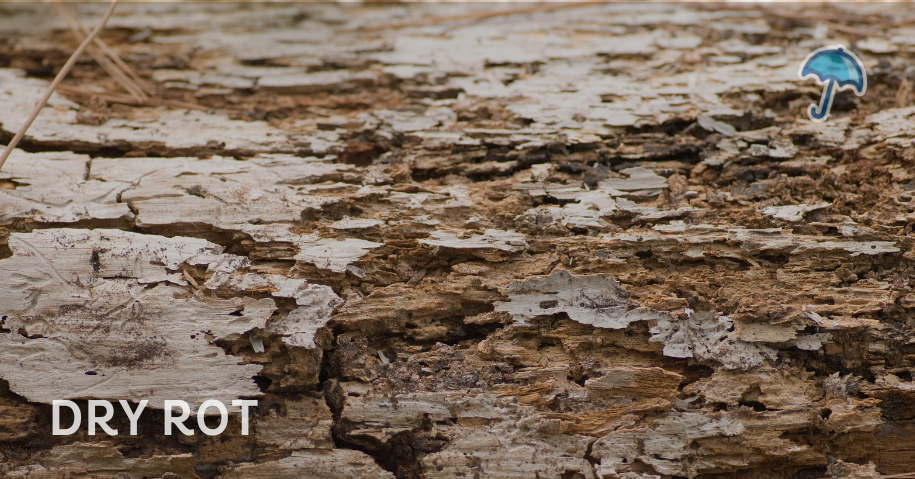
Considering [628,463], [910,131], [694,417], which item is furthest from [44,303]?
[910,131]

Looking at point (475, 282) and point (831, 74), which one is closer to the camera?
point (475, 282)

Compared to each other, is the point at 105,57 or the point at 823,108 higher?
the point at 105,57

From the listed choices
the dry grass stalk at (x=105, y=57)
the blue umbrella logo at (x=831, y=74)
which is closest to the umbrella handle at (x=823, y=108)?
the blue umbrella logo at (x=831, y=74)

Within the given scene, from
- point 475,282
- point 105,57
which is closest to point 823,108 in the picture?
point 475,282

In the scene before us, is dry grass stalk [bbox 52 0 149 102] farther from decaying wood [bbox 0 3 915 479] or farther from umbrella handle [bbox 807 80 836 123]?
umbrella handle [bbox 807 80 836 123]

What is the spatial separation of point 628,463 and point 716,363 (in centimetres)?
40

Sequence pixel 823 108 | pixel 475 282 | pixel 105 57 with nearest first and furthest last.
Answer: pixel 475 282
pixel 823 108
pixel 105 57

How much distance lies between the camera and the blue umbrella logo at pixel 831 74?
7.07 ft

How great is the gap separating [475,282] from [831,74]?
172cm

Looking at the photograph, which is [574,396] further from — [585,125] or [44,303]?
[44,303]

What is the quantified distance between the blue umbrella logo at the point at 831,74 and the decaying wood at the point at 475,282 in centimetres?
6

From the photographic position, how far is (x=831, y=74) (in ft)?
7.19

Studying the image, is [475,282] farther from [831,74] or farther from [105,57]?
[105,57]

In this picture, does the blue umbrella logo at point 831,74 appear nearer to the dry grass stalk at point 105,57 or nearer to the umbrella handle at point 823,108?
the umbrella handle at point 823,108
